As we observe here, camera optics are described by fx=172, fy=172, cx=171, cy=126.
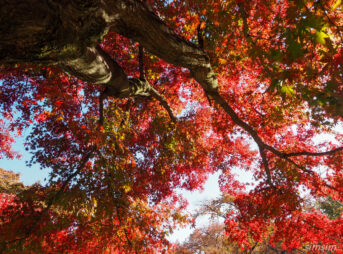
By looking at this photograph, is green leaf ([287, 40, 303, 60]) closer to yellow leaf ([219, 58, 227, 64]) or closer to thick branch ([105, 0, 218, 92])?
thick branch ([105, 0, 218, 92])

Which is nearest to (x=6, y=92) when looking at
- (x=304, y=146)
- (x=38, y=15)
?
(x=38, y=15)

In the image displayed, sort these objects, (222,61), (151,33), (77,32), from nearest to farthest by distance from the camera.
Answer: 1. (77,32)
2. (151,33)
3. (222,61)

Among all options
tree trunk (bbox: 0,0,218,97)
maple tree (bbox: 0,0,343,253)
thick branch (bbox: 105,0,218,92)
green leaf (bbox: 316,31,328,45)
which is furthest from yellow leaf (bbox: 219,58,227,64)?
green leaf (bbox: 316,31,328,45)

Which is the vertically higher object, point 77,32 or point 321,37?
point 321,37

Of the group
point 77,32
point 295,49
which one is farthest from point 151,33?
point 295,49

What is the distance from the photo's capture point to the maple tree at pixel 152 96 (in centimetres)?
220

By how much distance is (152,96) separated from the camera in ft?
21.3

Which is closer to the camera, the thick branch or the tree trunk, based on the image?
the tree trunk

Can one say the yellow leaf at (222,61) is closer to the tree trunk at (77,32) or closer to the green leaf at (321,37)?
the tree trunk at (77,32)

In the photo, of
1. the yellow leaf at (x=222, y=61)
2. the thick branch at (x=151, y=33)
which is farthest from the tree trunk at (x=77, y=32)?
the yellow leaf at (x=222, y=61)

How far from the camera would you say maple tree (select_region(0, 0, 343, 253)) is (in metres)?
2.20

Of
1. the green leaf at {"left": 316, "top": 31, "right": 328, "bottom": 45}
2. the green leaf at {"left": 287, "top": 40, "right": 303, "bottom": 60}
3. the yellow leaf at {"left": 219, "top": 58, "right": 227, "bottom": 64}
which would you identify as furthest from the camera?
the yellow leaf at {"left": 219, "top": 58, "right": 227, "bottom": 64}

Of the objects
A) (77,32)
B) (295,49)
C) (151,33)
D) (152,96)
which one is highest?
(152,96)

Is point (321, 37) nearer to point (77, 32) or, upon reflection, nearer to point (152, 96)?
point (77, 32)
